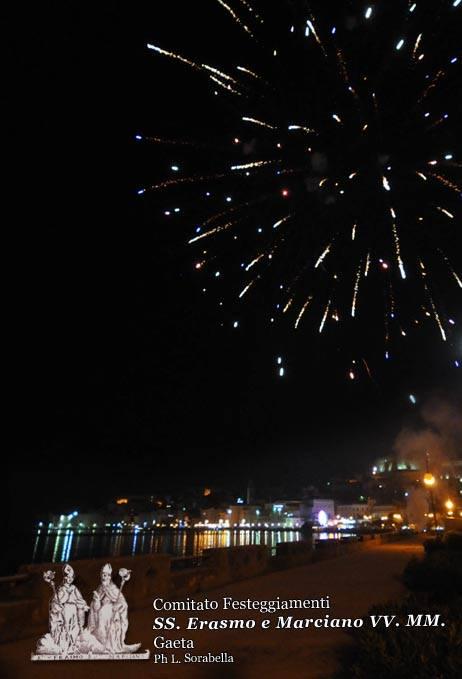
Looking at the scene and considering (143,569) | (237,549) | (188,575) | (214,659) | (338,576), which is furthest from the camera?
(338,576)

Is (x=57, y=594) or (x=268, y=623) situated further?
(x=268, y=623)

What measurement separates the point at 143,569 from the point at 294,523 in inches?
7181

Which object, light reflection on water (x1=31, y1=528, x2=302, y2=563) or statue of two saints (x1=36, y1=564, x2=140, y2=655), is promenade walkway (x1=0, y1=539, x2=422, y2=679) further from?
light reflection on water (x1=31, y1=528, x2=302, y2=563)

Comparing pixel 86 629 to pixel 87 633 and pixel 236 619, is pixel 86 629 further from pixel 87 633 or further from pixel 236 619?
pixel 236 619

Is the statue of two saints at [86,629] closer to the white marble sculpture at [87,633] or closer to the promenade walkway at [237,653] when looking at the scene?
the white marble sculpture at [87,633]

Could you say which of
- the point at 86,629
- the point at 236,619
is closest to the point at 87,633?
the point at 86,629

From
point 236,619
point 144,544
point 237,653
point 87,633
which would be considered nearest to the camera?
point 87,633

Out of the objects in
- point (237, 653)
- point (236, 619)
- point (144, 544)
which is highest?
point (144, 544)

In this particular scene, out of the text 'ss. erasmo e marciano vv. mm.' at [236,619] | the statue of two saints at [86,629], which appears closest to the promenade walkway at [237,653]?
the text 'ss. erasmo e marciano vv. mm.' at [236,619]

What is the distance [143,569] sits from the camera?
27.2 ft

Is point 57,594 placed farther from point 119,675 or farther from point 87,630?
point 119,675

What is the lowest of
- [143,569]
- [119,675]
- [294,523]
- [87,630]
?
[119,675]

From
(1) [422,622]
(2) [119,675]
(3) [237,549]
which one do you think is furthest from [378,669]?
(3) [237,549]

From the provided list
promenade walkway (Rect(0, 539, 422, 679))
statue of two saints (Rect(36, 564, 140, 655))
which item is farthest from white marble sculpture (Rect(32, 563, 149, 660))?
promenade walkway (Rect(0, 539, 422, 679))
